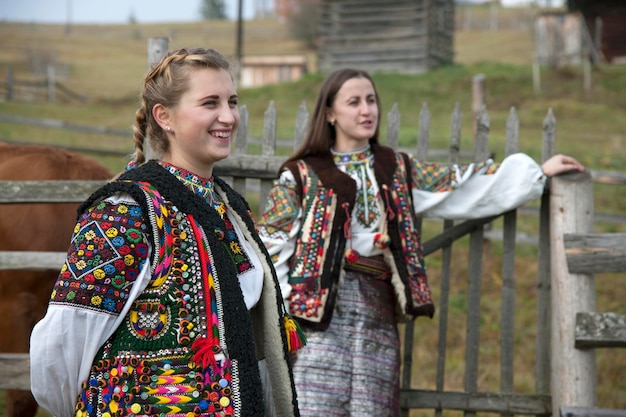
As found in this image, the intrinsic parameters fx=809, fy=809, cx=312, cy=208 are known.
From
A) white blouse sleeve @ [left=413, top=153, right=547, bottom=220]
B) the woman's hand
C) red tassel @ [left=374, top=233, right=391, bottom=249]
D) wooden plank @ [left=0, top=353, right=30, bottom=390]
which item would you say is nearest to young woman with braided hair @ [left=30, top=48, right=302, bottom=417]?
red tassel @ [left=374, top=233, right=391, bottom=249]

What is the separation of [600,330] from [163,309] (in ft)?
6.81

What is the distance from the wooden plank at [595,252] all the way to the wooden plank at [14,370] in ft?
8.24

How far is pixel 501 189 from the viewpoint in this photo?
401 centimetres

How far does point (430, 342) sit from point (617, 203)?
5.05 m

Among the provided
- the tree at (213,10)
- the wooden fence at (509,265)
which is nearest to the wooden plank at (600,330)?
the wooden fence at (509,265)

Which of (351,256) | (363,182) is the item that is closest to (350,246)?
(351,256)

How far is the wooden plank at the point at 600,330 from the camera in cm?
332

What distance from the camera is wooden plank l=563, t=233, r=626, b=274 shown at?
141 inches

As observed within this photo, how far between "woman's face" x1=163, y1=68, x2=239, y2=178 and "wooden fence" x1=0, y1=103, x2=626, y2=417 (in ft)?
5.18

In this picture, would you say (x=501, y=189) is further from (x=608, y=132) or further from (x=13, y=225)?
(x=608, y=132)

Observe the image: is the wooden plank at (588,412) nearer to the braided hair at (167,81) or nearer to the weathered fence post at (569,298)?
the weathered fence post at (569,298)

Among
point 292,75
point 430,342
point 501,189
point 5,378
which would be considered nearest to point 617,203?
point 430,342

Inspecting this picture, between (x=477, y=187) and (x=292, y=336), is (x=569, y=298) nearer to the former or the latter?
(x=477, y=187)

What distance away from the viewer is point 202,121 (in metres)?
2.18
